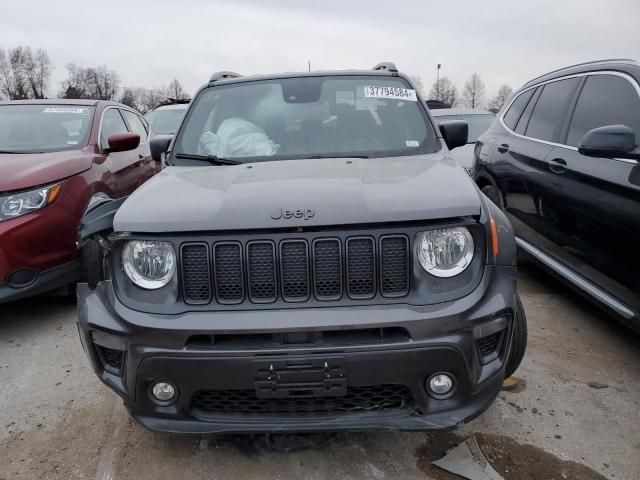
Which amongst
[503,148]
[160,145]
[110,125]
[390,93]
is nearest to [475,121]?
[503,148]

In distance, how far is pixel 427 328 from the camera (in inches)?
76.2

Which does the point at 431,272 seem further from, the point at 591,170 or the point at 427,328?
the point at 591,170

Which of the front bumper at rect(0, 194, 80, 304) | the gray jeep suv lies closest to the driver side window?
the front bumper at rect(0, 194, 80, 304)

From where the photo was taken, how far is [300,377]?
1.96 metres

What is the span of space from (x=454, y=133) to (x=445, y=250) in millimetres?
1444

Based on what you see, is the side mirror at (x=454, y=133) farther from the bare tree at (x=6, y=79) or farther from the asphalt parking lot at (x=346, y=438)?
the bare tree at (x=6, y=79)

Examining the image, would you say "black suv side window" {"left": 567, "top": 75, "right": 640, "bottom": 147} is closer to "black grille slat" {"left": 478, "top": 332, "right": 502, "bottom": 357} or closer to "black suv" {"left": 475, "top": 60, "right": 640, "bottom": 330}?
"black suv" {"left": 475, "top": 60, "right": 640, "bottom": 330}

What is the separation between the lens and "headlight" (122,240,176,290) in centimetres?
210

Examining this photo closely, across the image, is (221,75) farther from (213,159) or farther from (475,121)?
(475,121)

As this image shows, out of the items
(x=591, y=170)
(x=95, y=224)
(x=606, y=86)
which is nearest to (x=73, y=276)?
(x=95, y=224)

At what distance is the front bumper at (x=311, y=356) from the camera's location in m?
1.94

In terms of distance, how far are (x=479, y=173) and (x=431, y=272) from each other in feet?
11.7

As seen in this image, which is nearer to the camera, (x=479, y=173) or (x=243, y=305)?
(x=243, y=305)

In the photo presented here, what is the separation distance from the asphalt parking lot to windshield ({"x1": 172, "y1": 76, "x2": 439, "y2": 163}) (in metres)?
1.52
